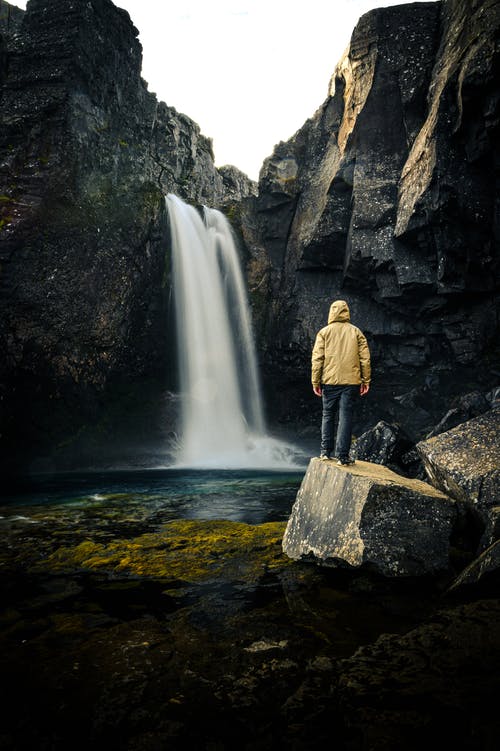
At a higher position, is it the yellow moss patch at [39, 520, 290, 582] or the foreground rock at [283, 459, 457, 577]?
the foreground rock at [283, 459, 457, 577]

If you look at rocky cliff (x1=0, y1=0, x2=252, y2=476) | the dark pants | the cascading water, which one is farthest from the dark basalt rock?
rocky cliff (x1=0, y1=0, x2=252, y2=476)

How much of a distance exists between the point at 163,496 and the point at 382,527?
7727 millimetres

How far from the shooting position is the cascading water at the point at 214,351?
23.5 m

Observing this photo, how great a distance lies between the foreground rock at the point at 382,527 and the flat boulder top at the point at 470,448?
80 centimetres

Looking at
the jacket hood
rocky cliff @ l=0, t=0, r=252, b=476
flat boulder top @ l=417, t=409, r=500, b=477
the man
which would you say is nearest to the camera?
flat boulder top @ l=417, t=409, r=500, b=477

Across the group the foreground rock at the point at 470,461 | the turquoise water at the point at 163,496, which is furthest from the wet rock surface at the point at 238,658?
the turquoise water at the point at 163,496

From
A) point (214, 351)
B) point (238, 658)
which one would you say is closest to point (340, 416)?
point (238, 658)

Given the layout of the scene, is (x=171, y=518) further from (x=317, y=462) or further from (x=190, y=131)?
(x=190, y=131)

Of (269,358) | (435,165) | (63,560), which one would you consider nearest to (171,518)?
(63,560)

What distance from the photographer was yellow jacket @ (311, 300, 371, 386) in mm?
6105

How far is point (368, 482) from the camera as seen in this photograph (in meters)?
4.80

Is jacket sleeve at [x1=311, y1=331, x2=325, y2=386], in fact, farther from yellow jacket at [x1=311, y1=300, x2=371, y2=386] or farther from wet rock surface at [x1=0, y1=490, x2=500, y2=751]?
wet rock surface at [x1=0, y1=490, x2=500, y2=751]

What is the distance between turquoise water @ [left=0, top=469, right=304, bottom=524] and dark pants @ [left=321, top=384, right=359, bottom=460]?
261 cm

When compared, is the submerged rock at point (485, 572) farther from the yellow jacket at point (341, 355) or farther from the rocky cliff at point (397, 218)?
the rocky cliff at point (397, 218)
